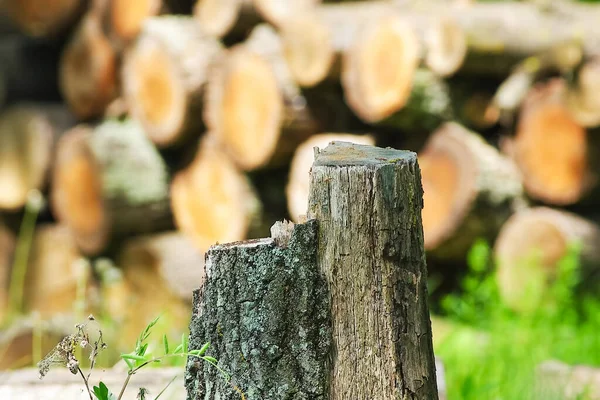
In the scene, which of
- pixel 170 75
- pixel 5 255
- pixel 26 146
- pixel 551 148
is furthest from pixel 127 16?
pixel 551 148

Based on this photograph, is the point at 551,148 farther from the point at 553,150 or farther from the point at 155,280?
the point at 155,280

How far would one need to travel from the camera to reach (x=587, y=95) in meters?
2.96

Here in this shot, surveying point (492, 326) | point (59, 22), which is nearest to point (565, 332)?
point (492, 326)

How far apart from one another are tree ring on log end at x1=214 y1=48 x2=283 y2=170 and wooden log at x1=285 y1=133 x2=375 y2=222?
123 millimetres

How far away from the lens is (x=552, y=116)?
10.4 feet

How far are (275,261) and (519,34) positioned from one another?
239 centimetres

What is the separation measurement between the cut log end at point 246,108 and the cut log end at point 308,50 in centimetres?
13

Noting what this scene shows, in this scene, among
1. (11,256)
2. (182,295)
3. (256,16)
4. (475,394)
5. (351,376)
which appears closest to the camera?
(351,376)

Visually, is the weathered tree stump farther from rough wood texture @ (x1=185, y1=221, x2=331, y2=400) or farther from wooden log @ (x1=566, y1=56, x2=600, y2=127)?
wooden log @ (x1=566, y1=56, x2=600, y2=127)

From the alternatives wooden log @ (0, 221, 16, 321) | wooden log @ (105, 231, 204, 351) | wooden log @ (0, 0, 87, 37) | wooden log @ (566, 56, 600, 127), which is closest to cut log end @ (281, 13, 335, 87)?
wooden log @ (566, 56, 600, 127)

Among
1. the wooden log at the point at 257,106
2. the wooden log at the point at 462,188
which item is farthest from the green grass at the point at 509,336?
the wooden log at the point at 257,106

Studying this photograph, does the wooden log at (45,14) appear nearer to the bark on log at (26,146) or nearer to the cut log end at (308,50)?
the bark on log at (26,146)

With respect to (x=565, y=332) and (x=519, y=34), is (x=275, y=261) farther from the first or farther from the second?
(x=519, y=34)

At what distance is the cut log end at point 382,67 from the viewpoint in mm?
3078
